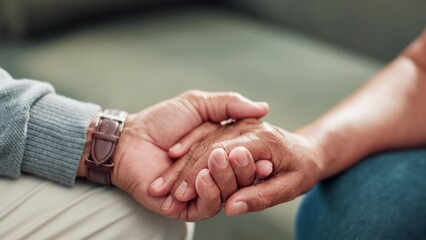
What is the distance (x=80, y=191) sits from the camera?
0.69m

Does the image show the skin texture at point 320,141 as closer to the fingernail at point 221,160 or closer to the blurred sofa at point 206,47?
the fingernail at point 221,160

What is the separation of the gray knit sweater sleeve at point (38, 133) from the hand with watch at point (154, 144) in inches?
0.7

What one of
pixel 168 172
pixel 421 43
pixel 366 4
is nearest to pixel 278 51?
pixel 366 4

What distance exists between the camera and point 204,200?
2.19 feet

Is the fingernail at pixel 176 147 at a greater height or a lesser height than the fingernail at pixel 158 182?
greater

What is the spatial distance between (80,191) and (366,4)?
85 cm

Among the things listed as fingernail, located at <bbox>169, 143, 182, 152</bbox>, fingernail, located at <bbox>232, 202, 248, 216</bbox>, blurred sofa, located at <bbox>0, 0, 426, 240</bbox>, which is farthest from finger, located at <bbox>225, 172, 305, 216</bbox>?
blurred sofa, located at <bbox>0, 0, 426, 240</bbox>

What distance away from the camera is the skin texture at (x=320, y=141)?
688 mm

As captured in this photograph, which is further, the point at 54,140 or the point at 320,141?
the point at 320,141

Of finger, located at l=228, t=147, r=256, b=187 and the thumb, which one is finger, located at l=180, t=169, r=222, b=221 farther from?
the thumb

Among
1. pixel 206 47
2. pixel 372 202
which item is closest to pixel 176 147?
pixel 372 202

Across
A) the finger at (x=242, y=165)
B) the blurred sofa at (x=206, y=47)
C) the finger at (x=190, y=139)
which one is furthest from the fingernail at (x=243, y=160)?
the blurred sofa at (x=206, y=47)

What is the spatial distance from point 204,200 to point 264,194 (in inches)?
2.8

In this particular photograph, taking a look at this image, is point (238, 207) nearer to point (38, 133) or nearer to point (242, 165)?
point (242, 165)
